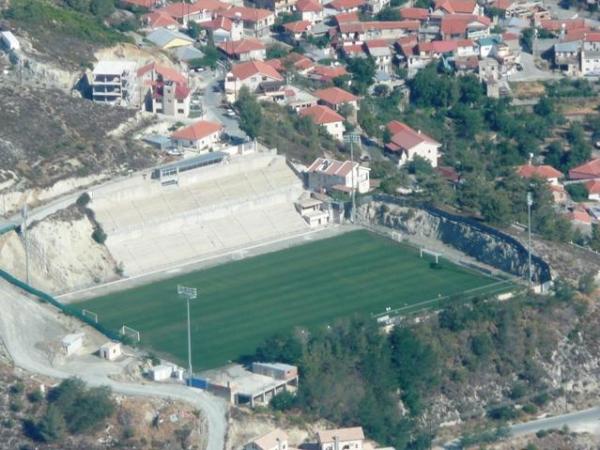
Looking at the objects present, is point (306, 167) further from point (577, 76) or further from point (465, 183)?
point (577, 76)

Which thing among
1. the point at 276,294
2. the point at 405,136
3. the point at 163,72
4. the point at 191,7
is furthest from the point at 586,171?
the point at 191,7

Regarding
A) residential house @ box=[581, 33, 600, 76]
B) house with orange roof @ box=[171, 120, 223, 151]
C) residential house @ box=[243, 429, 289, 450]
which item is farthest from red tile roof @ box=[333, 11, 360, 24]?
residential house @ box=[243, 429, 289, 450]

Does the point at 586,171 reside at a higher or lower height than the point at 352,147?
lower

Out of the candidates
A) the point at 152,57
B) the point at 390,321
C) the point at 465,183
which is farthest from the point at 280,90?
the point at 390,321

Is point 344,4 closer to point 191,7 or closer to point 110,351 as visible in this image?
point 191,7

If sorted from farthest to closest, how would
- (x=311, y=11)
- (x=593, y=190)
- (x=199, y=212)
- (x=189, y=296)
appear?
1. (x=311, y=11)
2. (x=593, y=190)
3. (x=199, y=212)
4. (x=189, y=296)

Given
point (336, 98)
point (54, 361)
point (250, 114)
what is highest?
point (54, 361)
